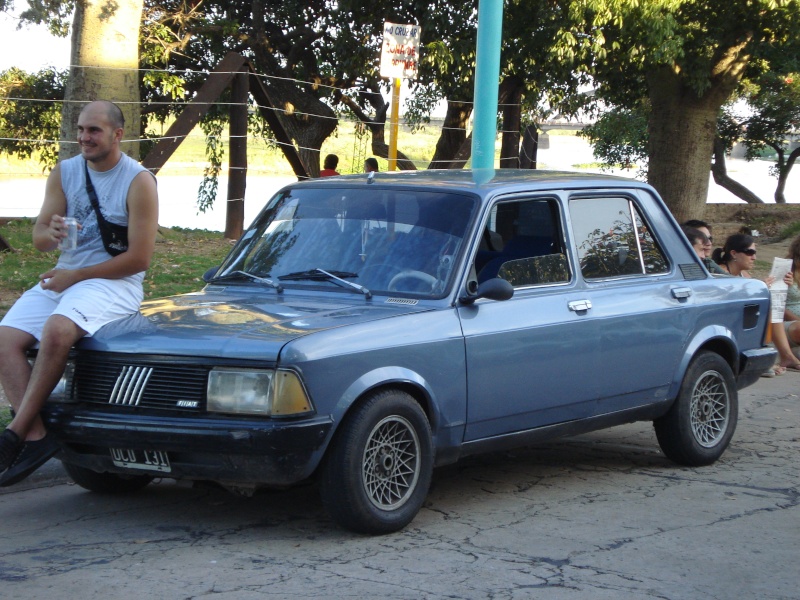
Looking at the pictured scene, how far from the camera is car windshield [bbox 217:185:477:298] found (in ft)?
18.7

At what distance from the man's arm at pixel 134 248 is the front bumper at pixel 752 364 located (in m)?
3.67

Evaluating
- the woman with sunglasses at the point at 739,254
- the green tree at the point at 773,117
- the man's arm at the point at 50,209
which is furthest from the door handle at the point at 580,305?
the green tree at the point at 773,117

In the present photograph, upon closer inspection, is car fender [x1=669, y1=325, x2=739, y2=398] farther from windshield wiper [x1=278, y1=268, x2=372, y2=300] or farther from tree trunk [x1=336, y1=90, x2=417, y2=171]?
tree trunk [x1=336, y1=90, x2=417, y2=171]

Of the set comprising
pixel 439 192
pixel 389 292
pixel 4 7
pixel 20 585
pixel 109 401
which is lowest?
pixel 20 585

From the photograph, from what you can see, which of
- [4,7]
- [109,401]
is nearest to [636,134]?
[4,7]

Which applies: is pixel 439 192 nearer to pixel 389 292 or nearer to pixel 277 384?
pixel 389 292

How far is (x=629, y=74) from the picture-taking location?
17.0m

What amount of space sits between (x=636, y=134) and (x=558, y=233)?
87.9ft

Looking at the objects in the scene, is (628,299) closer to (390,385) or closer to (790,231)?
(390,385)

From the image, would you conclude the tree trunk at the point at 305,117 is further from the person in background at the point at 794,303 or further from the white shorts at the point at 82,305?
the white shorts at the point at 82,305

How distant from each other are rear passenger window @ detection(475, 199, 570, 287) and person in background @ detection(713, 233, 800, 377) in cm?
392

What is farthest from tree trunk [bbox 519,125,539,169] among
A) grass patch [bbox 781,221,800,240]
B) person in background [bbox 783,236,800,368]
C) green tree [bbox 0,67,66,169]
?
grass patch [bbox 781,221,800,240]

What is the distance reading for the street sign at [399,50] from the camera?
10219mm

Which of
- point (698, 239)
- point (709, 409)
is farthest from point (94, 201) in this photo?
point (698, 239)
